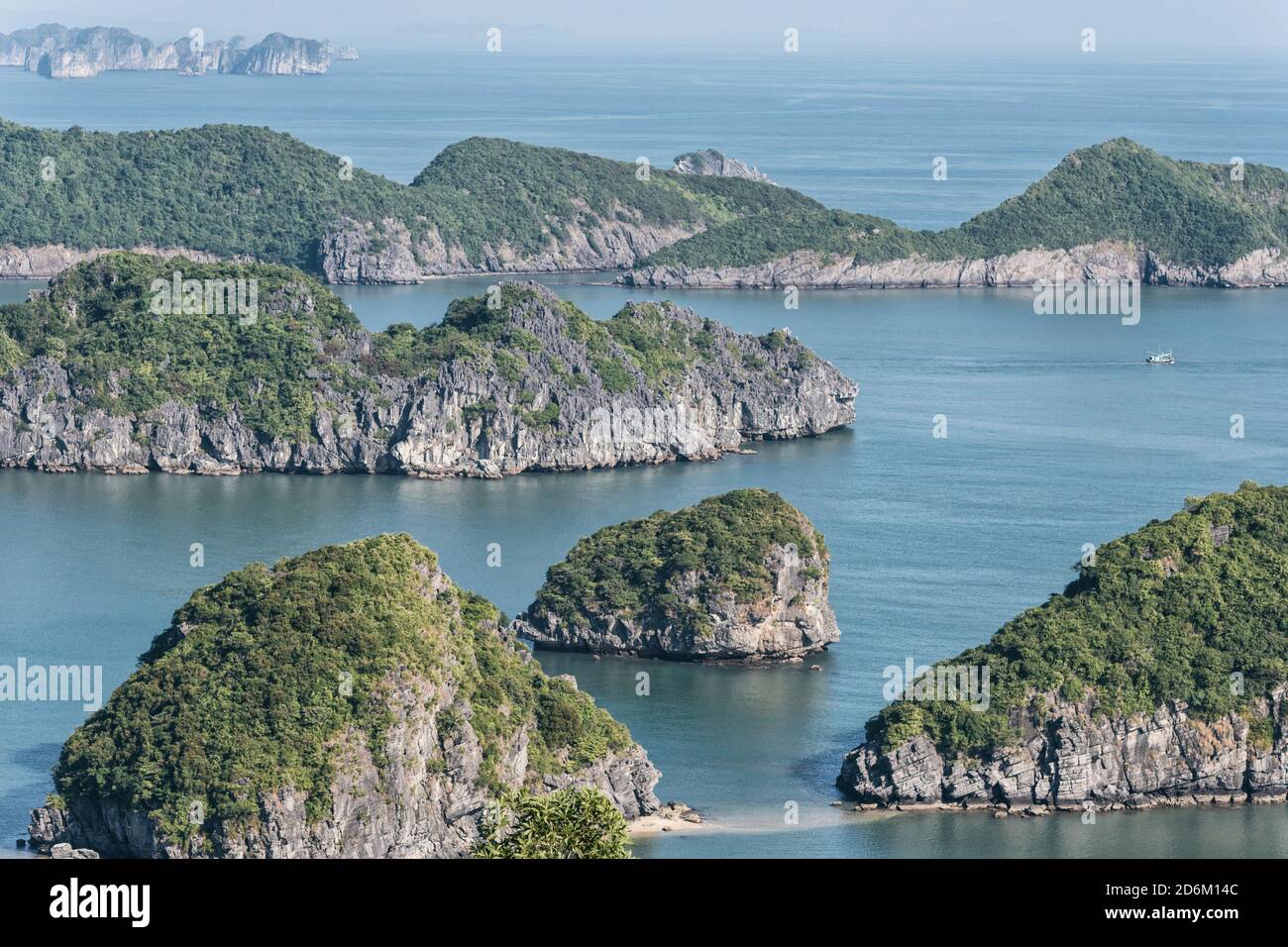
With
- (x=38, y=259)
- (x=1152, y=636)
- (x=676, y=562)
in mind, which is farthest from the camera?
(x=38, y=259)

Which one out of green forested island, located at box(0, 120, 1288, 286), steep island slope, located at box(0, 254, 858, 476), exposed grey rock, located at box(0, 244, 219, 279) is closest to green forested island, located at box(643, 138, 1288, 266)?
green forested island, located at box(0, 120, 1288, 286)

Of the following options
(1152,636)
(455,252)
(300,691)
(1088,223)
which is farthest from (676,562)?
(1088,223)

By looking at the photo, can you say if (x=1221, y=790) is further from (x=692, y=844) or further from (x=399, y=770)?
(x=399, y=770)

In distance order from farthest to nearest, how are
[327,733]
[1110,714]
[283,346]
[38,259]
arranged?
1. [38,259]
2. [283,346]
3. [1110,714]
4. [327,733]

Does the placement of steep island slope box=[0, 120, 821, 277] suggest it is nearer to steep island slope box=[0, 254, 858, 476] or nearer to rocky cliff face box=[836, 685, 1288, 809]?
steep island slope box=[0, 254, 858, 476]

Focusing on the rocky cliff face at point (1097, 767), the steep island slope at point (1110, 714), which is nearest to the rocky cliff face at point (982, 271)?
the steep island slope at point (1110, 714)

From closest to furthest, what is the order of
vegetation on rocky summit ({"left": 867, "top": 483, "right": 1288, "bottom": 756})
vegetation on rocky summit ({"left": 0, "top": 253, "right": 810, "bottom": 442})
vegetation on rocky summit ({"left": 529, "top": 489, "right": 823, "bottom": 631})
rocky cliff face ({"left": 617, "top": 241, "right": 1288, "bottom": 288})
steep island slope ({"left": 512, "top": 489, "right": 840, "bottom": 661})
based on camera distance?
vegetation on rocky summit ({"left": 867, "top": 483, "right": 1288, "bottom": 756})
steep island slope ({"left": 512, "top": 489, "right": 840, "bottom": 661})
vegetation on rocky summit ({"left": 529, "top": 489, "right": 823, "bottom": 631})
vegetation on rocky summit ({"left": 0, "top": 253, "right": 810, "bottom": 442})
rocky cliff face ({"left": 617, "top": 241, "right": 1288, "bottom": 288})

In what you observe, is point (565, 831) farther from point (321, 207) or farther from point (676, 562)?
point (321, 207)
